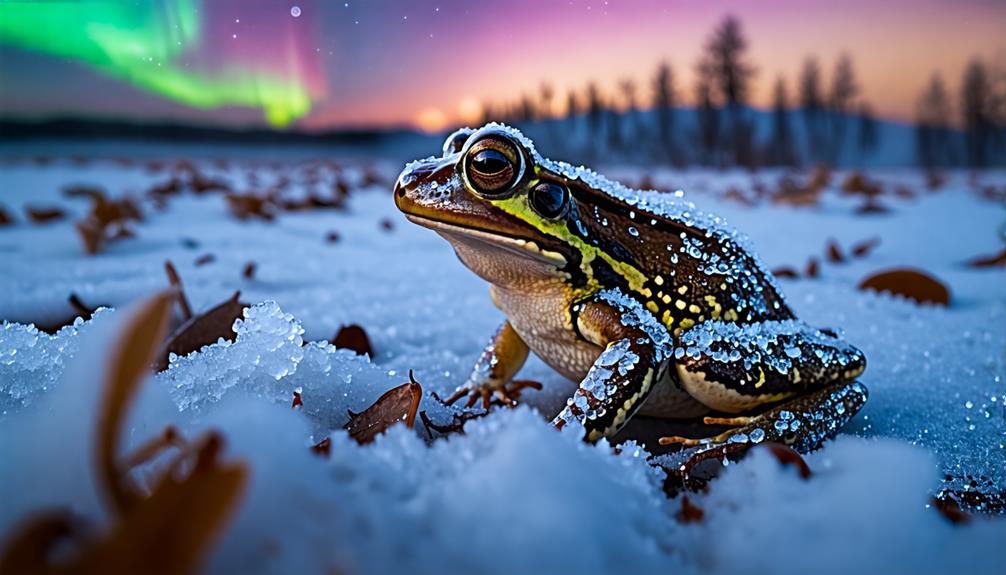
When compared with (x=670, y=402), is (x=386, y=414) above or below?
above

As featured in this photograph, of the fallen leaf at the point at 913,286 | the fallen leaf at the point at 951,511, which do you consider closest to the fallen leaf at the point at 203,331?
the fallen leaf at the point at 951,511

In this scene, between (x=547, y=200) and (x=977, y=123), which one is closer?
(x=547, y=200)

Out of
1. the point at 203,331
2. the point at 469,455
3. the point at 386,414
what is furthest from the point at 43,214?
the point at 469,455

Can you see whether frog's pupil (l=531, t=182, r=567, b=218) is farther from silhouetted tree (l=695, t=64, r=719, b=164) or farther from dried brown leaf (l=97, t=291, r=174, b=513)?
silhouetted tree (l=695, t=64, r=719, b=164)

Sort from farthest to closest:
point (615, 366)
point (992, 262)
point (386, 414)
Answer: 1. point (992, 262)
2. point (615, 366)
3. point (386, 414)

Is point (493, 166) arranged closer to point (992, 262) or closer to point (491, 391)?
point (491, 391)

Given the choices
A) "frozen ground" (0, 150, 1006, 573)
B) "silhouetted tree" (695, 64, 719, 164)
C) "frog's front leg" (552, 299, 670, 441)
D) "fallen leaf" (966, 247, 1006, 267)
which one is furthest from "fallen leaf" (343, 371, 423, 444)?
"silhouetted tree" (695, 64, 719, 164)
